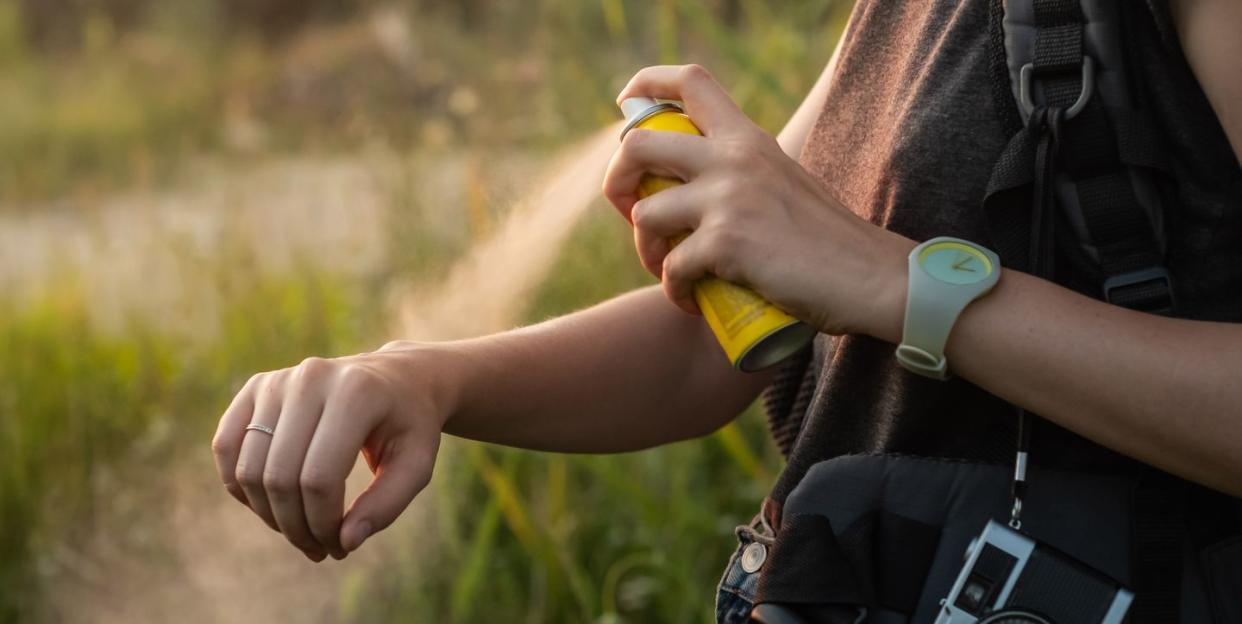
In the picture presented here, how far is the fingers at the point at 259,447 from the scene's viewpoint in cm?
99

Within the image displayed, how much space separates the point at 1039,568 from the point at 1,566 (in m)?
2.79

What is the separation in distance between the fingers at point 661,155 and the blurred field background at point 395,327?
538 millimetres

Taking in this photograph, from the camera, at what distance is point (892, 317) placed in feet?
3.25

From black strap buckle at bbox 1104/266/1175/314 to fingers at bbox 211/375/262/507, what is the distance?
A: 0.66 metres

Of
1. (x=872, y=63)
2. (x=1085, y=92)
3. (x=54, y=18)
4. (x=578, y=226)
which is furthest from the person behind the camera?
(x=54, y=18)

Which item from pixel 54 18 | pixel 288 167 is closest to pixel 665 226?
pixel 288 167

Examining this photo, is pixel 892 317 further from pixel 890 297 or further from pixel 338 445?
pixel 338 445

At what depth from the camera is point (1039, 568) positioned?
0.98m

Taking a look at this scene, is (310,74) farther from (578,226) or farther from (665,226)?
(665,226)

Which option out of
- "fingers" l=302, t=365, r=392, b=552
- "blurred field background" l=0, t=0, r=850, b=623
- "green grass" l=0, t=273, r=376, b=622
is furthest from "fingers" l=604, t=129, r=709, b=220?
"green grass" l=0, t=273, r=376, b=622

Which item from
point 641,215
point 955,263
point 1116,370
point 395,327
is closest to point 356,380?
point 641,215

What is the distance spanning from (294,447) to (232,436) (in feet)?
0.20

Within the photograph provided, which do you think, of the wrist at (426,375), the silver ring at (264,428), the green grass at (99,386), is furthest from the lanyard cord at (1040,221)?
the green grass at (99,386)

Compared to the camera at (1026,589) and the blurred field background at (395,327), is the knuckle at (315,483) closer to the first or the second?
the camera at (1026,589)
